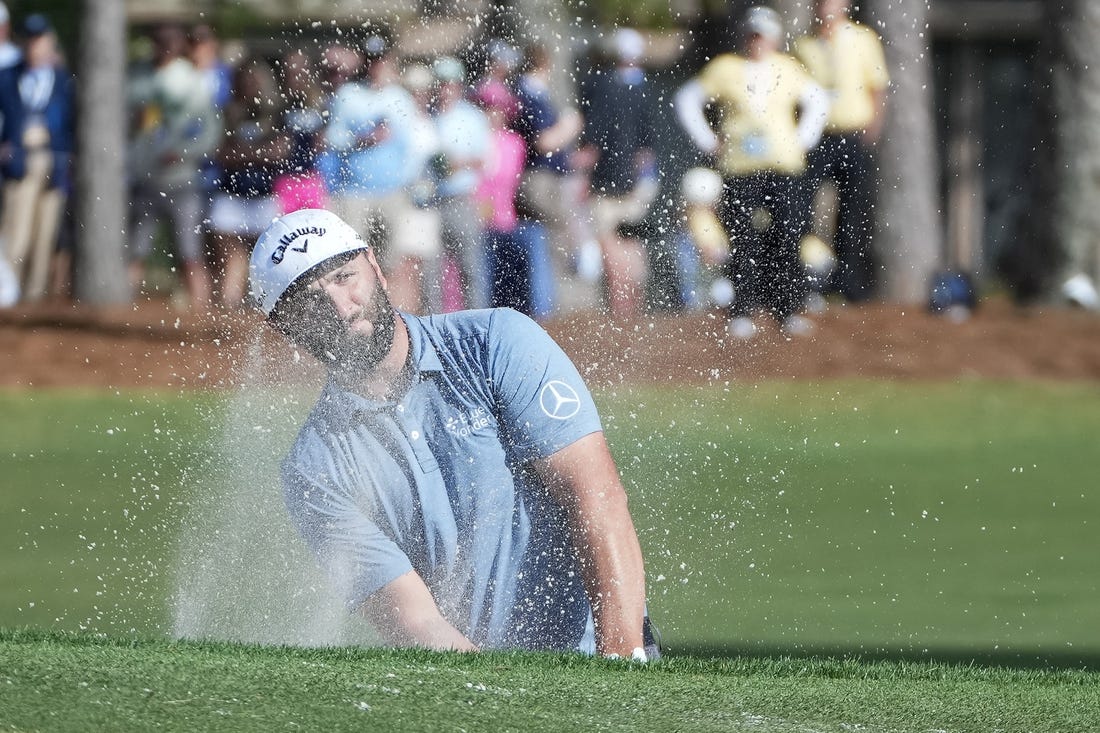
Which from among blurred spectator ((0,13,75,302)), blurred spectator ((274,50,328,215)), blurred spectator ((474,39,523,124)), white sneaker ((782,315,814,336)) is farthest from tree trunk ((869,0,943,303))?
blurred spectator ((0,13,75,302))

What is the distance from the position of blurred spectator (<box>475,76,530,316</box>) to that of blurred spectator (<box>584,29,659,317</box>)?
1030mm

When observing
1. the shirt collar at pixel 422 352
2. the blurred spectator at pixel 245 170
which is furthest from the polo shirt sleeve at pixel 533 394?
the blurred spectator at pixel 245 170

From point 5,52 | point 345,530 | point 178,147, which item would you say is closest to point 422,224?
point 178,147

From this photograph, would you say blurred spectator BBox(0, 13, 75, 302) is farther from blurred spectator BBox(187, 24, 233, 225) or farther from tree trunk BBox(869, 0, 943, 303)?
tree trunk BBox(869, 0, 943, 303)

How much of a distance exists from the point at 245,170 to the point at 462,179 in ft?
7.35

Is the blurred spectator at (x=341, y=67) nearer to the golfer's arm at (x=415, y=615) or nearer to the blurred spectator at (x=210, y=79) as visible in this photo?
the blurred spectator at (x=210, y=79)

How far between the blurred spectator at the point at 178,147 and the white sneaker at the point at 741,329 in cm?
413

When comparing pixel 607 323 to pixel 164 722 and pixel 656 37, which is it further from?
pixel 164 722

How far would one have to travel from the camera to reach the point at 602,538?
18.7ft

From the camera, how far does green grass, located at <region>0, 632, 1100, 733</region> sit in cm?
442

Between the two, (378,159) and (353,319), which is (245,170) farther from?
(353,319)

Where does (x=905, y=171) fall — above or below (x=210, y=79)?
below

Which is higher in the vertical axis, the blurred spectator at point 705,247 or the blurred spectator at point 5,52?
the blurred spectator at point 5,52

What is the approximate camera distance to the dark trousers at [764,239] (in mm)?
13578
